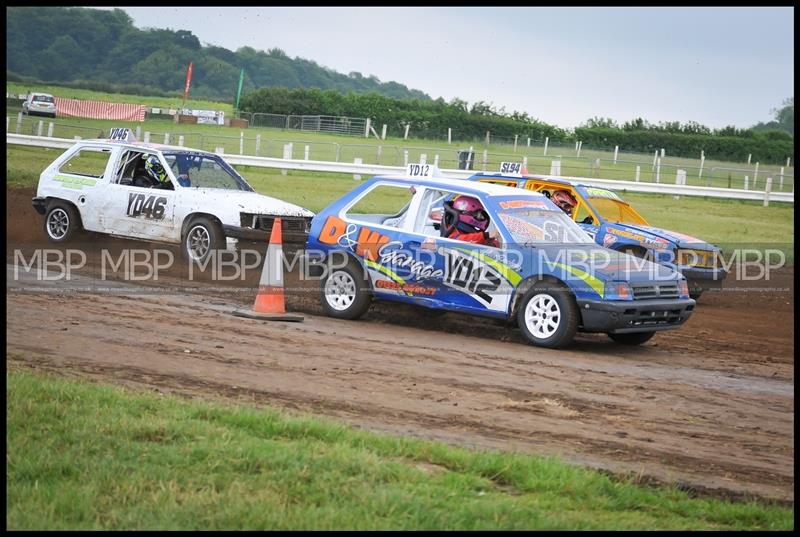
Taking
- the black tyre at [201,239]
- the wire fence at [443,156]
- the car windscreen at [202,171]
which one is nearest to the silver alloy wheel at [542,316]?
the black tyre at [201,239]

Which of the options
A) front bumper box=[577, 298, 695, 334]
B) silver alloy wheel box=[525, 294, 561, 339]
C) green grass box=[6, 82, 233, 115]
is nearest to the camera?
front bumper box=[577, 298, 695, 334]

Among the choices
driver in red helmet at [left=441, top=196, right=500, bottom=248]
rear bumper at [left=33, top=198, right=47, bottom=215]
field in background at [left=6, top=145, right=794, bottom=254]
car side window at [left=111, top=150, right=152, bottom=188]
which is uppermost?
field in background at [left=6, top=145, right=794, bottom=254]

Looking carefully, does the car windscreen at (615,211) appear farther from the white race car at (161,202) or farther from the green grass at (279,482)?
the green grass at (279,482)

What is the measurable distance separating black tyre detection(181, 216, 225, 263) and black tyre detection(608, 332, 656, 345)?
5.86 m

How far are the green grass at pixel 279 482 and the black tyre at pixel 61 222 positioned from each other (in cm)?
971

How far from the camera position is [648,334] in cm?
1185

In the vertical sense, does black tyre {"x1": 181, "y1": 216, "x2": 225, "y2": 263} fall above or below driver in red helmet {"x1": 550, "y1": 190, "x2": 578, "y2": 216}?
below

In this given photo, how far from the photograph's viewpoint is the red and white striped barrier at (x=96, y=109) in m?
46.4

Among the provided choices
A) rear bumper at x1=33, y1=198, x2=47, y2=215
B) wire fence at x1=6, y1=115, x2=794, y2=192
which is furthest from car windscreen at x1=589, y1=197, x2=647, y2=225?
wire fence at x1=6, y1=115, x2=794, y2=192

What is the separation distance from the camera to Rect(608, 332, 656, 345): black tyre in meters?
11.9

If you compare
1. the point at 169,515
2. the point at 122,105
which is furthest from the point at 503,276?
the point at 122,105

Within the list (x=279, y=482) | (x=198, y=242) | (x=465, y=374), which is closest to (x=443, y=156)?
(x=198, y=242)

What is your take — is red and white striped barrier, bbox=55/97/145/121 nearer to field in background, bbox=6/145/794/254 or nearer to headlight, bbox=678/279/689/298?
field in background, bbox=6/145/794/254

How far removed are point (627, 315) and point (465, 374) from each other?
2290 mm
